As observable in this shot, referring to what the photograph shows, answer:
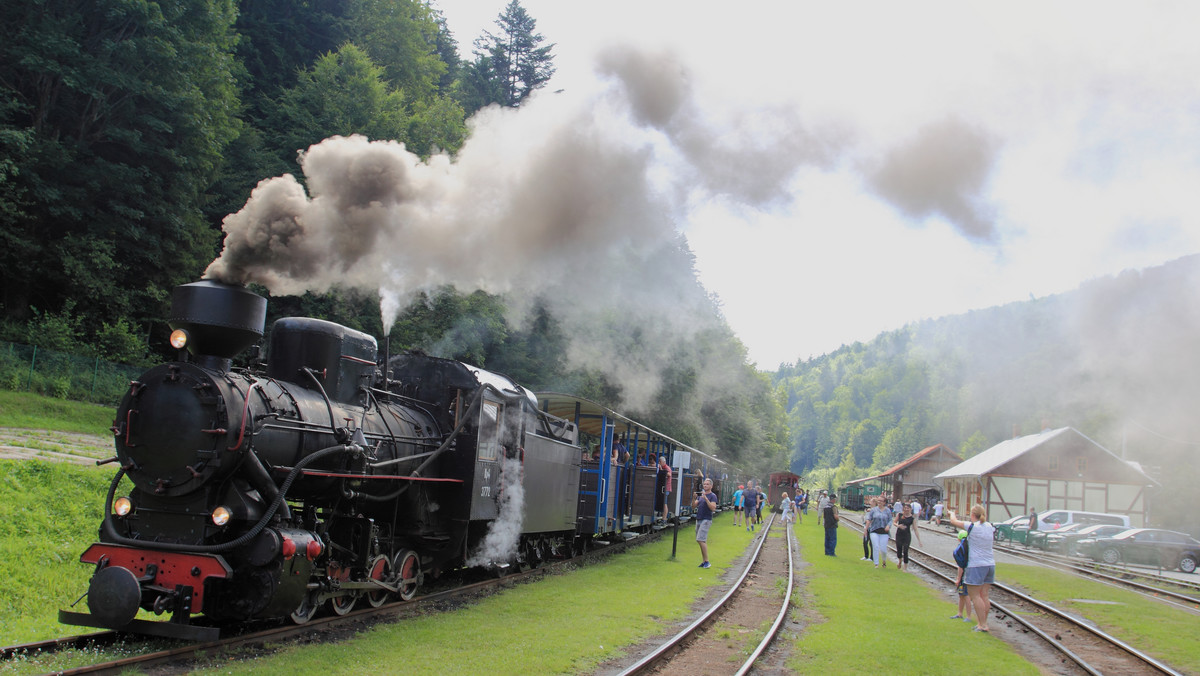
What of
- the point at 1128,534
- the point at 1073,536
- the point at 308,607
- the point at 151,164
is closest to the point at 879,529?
the point at 1128,534

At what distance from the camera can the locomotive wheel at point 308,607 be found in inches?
301

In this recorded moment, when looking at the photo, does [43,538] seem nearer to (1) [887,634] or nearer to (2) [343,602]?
(2) [343,602]

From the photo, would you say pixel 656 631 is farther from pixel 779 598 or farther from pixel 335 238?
pixel 335 238

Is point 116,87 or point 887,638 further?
point 116,87

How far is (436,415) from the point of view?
34.2 feet

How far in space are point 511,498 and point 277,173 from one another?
901 inches

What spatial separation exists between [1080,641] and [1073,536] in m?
18.5

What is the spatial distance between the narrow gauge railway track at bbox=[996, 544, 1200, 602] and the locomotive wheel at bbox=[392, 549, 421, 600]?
46.3 ft

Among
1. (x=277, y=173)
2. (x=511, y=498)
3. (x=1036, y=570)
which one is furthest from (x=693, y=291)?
(x=511, y=498)

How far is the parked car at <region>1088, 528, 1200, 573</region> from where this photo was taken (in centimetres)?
2373

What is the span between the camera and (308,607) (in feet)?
25.7

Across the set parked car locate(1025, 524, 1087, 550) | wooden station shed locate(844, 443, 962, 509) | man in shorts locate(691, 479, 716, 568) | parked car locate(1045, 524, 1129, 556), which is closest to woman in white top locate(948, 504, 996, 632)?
man in shorts locate(691, 479, 716, 568)

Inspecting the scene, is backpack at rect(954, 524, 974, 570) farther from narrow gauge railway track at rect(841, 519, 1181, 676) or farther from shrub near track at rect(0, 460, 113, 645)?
shrub near track at rect(0, 460, 113, 645)

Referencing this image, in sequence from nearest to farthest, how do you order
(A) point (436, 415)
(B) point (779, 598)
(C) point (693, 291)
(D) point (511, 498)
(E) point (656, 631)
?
(E) point (656, 631) → (A) point (436, 415) → (D) point (511, 498) → (B) point (779, 598) → (C) point (693, 291)
